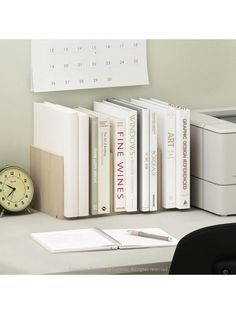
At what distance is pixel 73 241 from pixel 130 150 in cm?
35

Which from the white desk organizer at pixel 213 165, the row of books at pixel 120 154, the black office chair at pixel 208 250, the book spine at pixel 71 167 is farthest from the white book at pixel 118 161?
the black office chair at pixel 208 250

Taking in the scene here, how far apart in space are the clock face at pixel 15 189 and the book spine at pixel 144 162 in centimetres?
29

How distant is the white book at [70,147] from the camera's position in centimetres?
169

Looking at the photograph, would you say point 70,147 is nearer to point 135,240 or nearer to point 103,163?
point 103,163

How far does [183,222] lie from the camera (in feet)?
5.66

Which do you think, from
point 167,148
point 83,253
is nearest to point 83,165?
point 167,148

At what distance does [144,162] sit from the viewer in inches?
69.7

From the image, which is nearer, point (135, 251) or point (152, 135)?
point (135, 251)

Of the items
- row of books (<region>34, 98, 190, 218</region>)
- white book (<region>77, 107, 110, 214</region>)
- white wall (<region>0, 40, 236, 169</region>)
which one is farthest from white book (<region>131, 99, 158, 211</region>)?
white wall (<region>0, 40, 236, 169</region>)
